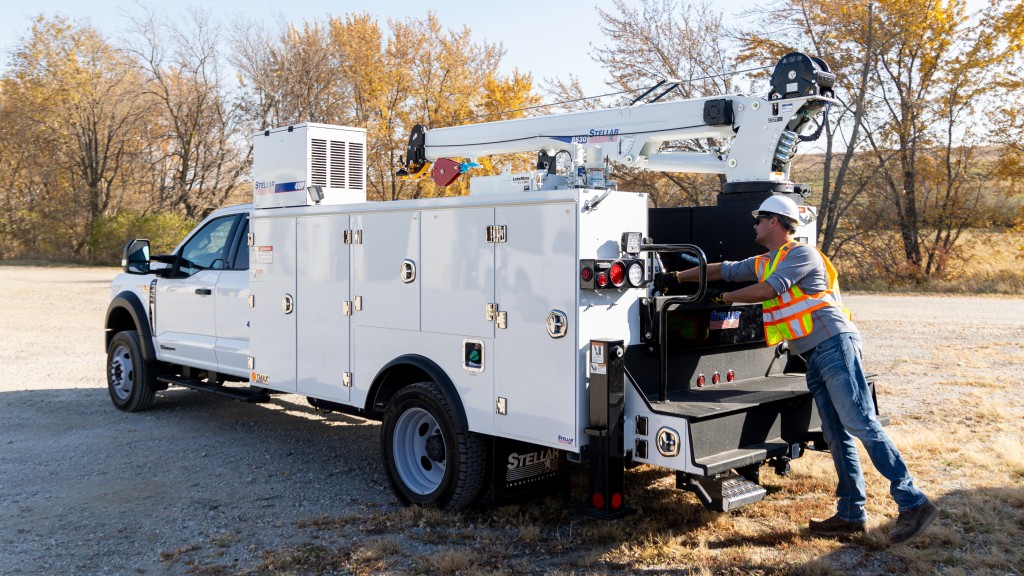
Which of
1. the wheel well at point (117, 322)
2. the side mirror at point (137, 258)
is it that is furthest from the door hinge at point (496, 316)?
the wheel well at point (117, 322)

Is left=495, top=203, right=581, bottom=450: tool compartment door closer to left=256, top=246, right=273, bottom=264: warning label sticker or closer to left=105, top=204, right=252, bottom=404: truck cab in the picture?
left=256, top=246, right=273, bottom=264: warning label sticker

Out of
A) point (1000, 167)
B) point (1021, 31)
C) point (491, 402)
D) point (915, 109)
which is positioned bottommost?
point (491, 402)

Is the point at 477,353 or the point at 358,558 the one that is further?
the point at 477,353

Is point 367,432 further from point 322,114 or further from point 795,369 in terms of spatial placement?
point 322,114

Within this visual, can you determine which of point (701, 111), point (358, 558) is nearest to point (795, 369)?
point (701, 111)

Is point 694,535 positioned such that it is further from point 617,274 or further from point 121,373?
point 121,373

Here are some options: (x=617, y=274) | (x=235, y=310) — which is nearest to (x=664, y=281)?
(x=617, y=274)

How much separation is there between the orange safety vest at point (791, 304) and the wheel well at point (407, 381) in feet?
6.28

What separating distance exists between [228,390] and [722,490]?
183 inches

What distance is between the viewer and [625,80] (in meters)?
26.9

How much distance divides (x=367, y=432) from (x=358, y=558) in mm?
3303

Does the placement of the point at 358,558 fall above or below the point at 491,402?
below

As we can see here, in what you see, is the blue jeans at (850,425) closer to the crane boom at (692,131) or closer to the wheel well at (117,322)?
the crane boom at (692,131)

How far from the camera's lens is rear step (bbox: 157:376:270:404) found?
7.12m
